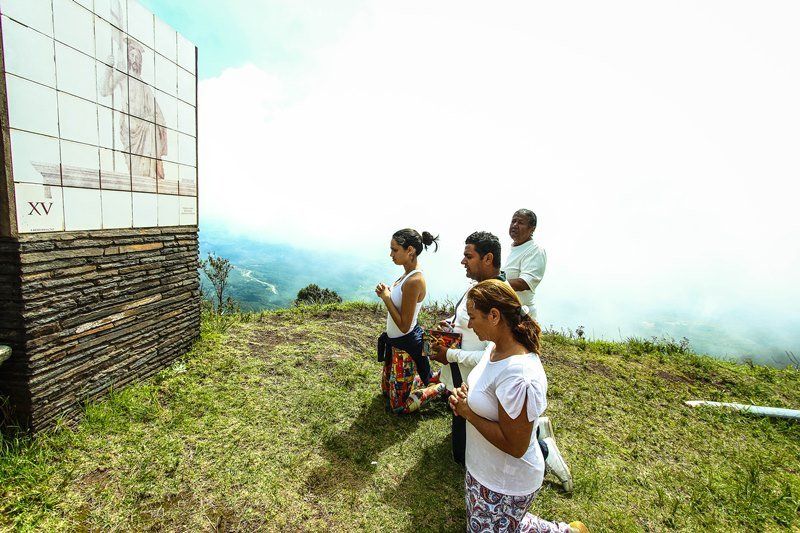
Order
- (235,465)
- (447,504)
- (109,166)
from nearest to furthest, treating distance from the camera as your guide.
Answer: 1. (447,504)
2. (235,465)
3. (109,166)

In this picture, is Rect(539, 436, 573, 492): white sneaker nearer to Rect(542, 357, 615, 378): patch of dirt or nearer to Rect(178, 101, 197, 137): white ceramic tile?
Rect(542, 357, 615, 378): patch of dirt

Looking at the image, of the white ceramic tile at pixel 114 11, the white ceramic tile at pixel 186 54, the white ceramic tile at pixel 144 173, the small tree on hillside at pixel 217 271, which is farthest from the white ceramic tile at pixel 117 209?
the small tree on hillside at pixel 217 271

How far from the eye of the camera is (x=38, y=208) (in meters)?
3.21

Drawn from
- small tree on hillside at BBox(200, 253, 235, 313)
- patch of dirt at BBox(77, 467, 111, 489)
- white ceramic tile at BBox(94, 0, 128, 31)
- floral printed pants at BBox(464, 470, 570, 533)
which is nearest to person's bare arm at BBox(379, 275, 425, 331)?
floral printed pants at BBox(464, 470, 570, 533)

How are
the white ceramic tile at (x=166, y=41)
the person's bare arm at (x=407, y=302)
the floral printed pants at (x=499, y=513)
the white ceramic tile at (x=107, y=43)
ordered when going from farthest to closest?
the white ceramic tile at (x=166, y=41) → the person's bare arm at (x=407, y=302) → the white ceramic tile at (x=107, y=43) → the floral printed pants at (x=499, y=513)

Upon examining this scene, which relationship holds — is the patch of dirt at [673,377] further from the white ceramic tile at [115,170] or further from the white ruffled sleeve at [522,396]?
the white ceramic tile at [115,170]

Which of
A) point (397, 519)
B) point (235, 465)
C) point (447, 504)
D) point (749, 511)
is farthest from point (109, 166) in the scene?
point (749, 511)

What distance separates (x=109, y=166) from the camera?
3.90 m

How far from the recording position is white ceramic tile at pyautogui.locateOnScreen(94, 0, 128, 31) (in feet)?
12.0

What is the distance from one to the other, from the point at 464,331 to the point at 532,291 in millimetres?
1396

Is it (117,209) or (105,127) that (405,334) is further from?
(105,127)

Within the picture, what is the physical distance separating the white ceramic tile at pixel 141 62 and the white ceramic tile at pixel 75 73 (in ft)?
1.89

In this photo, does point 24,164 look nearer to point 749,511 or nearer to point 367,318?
point 367,318

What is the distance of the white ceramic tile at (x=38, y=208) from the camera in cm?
307
